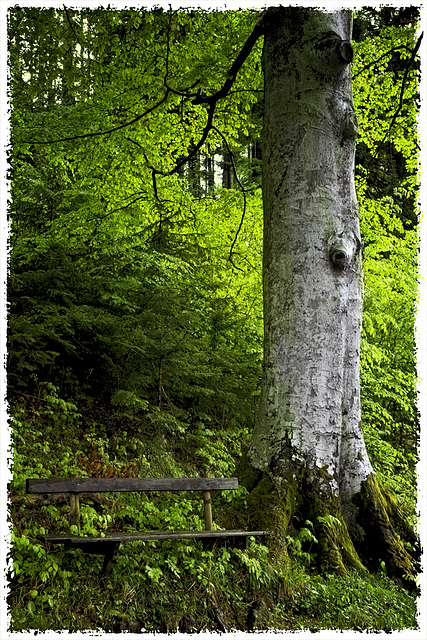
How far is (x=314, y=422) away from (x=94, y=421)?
2.99m

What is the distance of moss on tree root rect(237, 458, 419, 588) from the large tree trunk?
0.04 ft

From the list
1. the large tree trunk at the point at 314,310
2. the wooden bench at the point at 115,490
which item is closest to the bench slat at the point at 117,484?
the wooden bench at the point at 115,490

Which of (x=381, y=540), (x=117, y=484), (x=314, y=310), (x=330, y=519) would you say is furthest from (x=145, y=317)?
(x=381, y=540)

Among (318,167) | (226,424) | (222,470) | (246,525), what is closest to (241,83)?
(318,167)

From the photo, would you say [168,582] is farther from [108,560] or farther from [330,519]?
[330,519]

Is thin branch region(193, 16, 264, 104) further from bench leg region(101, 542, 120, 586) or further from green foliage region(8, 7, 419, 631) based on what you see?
bench leg region(101, 542, 120, 586)

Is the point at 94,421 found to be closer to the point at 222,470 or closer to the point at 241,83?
the point at 222,470

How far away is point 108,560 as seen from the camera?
3795mm

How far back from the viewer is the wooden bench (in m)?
3.74

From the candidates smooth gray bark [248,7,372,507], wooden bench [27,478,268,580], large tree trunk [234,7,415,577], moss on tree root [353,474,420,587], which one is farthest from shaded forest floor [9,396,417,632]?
smooth gray bark [248,7,372,507]

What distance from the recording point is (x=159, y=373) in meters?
7.11

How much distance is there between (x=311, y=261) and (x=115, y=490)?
9.33ft

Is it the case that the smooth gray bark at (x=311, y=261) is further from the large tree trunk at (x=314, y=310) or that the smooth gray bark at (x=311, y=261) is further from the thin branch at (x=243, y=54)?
the thin branch at (x=243, y=54)

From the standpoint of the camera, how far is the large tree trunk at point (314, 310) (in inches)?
201
